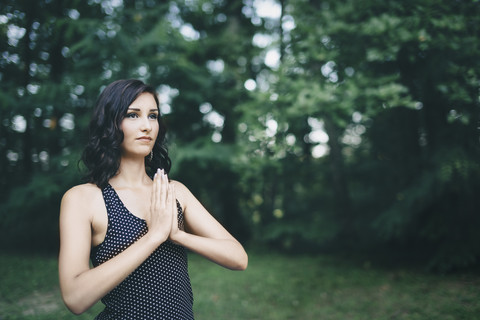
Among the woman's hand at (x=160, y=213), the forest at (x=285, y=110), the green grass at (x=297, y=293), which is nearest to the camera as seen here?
the woman's hand at (x=160, y=213)

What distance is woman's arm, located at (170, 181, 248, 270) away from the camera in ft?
5.36

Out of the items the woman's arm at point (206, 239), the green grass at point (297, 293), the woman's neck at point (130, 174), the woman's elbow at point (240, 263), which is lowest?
the green grass at point (297, 293)

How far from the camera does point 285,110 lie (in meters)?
6.05

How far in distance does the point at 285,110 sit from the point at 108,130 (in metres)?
4.54

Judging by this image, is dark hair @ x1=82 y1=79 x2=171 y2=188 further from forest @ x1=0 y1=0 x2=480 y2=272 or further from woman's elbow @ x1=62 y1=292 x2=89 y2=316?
forest @ x1=0 y1=0 x2=480 y2=272

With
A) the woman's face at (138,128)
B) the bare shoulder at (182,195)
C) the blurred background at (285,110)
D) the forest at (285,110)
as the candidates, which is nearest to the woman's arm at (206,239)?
the bare shoulder at (182,195)

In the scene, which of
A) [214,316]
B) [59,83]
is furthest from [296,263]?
[59,83]

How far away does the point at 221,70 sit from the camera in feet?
28.8

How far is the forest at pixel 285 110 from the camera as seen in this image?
553 cm

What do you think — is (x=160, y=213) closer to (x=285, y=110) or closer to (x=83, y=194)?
(x=83, y=194)

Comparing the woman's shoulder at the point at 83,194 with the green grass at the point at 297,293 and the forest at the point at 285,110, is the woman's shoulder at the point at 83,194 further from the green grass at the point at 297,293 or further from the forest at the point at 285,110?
the green grass at the point at 297,293

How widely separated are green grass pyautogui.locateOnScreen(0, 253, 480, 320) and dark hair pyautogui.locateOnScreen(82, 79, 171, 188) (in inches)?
148

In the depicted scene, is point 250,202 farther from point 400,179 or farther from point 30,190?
point 30,190

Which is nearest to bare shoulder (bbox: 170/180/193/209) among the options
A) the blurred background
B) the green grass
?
the blurred background
